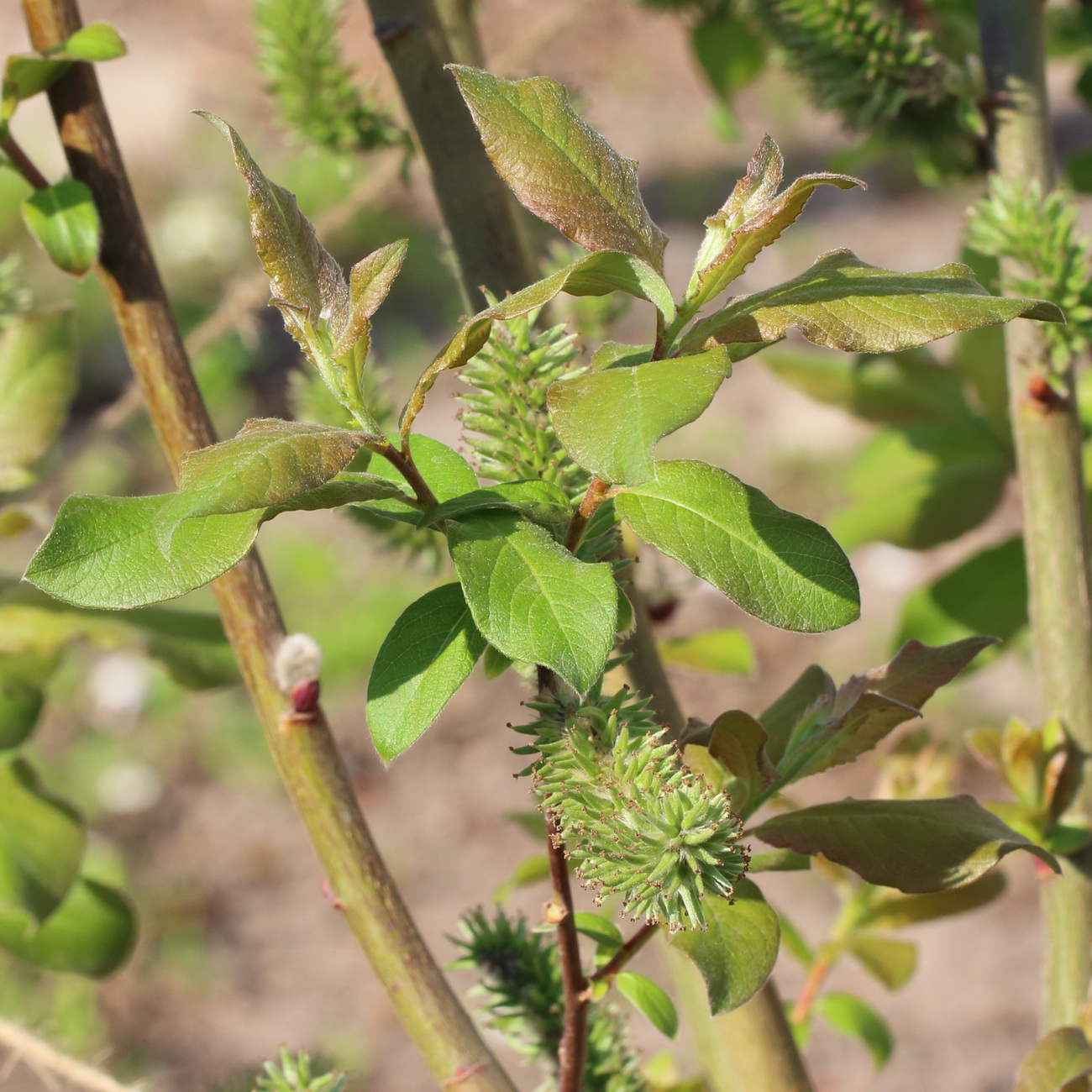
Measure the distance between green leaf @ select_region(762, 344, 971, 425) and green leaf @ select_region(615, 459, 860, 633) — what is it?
466 millimetres

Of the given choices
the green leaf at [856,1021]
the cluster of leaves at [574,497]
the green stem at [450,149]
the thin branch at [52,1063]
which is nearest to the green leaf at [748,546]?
the cluster of leaves at [574,497]

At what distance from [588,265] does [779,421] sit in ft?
8.45

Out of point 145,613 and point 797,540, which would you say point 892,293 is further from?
point 145,613

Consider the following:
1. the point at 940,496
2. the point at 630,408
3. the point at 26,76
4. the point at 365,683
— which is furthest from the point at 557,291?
the point at 365,683

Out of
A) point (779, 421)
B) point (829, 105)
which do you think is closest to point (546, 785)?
point (829, 105)

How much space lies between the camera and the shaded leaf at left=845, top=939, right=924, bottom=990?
2.25ft

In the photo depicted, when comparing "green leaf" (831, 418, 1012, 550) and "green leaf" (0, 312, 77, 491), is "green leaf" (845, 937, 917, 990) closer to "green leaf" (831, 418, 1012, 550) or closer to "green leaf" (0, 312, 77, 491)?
"green leaf" (831, 418, 1012, 550)

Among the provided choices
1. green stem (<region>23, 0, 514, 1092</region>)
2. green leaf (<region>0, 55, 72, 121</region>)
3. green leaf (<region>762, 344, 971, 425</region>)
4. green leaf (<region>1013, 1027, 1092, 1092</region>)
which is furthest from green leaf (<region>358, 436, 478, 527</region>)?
green leaf (<region>762, 344, 971, 425</region>)

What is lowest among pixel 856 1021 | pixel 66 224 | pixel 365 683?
pixel 365 683

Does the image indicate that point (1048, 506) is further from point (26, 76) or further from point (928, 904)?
point (26, 76)

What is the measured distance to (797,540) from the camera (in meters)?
0.31

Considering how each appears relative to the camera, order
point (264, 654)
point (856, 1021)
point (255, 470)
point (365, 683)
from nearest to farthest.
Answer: point (255, 470) < point (264, 654) < point (856, 1021) < point (365, 683)

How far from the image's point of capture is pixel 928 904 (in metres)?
0.60

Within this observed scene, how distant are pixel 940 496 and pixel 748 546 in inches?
19.3
